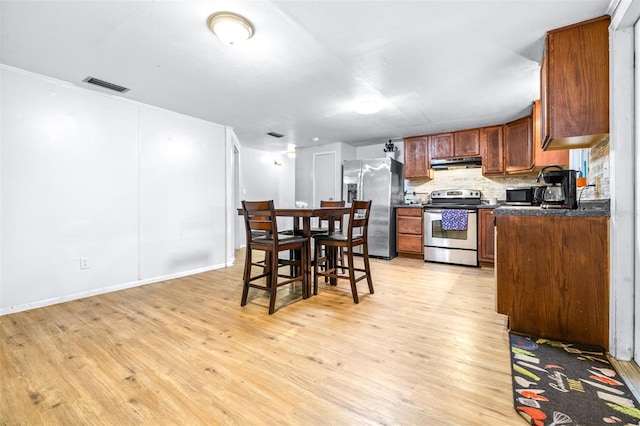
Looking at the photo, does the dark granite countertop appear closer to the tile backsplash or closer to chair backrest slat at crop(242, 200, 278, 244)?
chair backrest slat at crop(242, 200, 278, 244)

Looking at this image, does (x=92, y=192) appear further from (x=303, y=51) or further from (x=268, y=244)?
(x=303, y=51)

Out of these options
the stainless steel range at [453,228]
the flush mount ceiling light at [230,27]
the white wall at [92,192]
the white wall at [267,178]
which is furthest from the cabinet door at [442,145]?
the flush mount ceiling light at [230,27]

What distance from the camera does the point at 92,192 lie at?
9.85ft

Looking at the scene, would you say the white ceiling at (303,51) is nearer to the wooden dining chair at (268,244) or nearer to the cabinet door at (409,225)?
the wooden dining chair at (268,244)

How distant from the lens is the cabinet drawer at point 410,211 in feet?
15.6

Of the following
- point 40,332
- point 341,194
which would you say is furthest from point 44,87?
point 341,194

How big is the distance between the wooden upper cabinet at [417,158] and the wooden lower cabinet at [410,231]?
2.28 feet

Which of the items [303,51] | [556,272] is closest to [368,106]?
[303,51]

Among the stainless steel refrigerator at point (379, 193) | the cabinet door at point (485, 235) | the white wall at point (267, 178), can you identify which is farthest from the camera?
the white wall at point (267, 178)

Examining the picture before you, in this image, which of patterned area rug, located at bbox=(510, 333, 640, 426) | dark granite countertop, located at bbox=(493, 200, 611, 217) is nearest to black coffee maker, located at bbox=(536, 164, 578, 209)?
dark granite countertop, located at bbox=(493, 200, 611, 217)

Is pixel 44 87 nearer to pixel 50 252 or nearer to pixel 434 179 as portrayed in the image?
pixel 50 252

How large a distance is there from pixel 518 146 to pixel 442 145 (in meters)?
1.06

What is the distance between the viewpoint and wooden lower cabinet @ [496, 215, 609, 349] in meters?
1.81

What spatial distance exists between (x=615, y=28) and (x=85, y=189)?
4.49 metres
